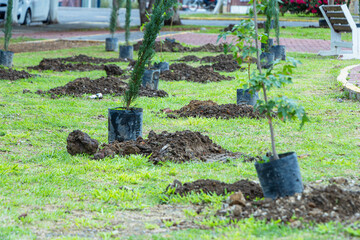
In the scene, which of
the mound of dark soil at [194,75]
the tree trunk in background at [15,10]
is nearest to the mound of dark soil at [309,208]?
the mound of dark soil at [194,75]

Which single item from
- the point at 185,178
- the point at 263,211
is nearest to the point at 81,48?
the point at 185,178

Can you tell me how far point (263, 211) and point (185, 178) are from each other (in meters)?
1.22

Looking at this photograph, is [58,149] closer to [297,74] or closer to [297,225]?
[297,225]

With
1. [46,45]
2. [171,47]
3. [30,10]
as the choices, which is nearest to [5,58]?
[171,47]

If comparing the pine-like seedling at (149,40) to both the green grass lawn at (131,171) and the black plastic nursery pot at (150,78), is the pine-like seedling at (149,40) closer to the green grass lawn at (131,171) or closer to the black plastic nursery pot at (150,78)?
the green grass lawn at (131,171)

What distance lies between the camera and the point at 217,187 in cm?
455

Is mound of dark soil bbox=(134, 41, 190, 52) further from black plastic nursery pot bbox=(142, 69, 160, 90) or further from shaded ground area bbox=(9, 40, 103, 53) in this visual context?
black plastic nursery pot bbox=(142, 69, 160, 90)

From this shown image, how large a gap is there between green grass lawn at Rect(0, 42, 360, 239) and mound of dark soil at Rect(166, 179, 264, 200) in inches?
4.8

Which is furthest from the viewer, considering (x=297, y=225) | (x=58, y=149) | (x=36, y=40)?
(x=36, y=40)

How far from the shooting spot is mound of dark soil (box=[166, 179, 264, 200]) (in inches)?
175

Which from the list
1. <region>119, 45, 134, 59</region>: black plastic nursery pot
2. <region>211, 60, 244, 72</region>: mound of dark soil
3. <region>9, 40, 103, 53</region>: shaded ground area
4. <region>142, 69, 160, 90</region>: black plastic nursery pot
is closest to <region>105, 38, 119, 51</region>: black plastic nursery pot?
<region>9, 40, 103, 53</region>: shaded ground area

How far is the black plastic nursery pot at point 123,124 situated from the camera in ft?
20.4

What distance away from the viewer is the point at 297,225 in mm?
3695

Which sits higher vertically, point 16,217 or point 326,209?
point 326,209
